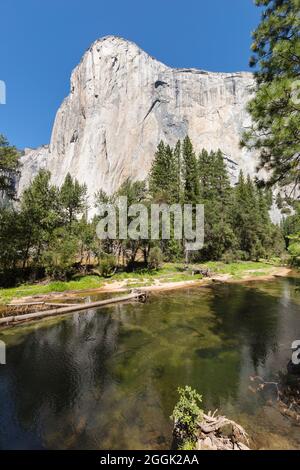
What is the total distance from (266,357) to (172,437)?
7703 millimetres

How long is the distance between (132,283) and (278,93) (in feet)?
93.2

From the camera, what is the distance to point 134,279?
36000 millimetres

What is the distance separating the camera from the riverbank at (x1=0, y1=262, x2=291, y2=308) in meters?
26.7

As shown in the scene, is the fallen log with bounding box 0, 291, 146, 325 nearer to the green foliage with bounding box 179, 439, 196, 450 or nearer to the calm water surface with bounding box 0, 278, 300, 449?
the calm water surface with bounding box 0, 278, 300, 449

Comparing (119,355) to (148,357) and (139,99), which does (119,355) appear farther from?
(139,99)

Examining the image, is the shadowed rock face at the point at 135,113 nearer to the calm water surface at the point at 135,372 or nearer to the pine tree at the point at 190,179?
the pine tree at the point at 190,179

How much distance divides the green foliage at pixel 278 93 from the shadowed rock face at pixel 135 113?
8280 centimetres

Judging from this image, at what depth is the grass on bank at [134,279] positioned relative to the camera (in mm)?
27784

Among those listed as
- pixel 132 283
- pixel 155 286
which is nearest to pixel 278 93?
pixel 155 286

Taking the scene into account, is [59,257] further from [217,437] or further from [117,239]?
[217,437]

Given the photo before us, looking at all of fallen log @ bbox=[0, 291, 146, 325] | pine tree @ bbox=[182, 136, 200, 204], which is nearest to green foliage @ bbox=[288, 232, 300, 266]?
fallen log @ bbox=[0, 291, 146, 325]

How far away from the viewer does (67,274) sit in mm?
37125

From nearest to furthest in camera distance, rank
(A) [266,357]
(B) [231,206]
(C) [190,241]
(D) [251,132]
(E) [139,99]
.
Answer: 1. (D) [251,132]
2. (A) [266,357]
3. (C) [190,241]
4. (B) [231,206]
5. (E) [139,99]
